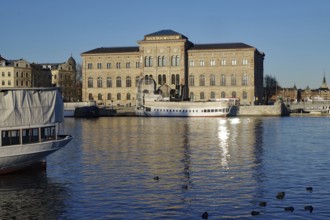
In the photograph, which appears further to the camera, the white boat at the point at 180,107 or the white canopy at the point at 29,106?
the white boat at the point at 180,107

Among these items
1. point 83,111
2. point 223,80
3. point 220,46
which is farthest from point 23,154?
point 220,46

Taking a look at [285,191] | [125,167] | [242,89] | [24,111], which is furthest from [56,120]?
[242,89]

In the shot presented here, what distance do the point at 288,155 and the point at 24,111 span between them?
71.0 feet

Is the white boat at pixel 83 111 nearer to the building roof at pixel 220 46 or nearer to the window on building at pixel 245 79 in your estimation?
the building roof at pixel 220 46

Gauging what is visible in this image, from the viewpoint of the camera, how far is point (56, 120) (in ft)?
119

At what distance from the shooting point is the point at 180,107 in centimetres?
13762

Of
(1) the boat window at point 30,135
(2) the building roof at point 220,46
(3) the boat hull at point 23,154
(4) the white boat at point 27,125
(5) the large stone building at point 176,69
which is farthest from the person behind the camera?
(2) the building roof at point 220,46

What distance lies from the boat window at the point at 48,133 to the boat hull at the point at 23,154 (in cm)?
50

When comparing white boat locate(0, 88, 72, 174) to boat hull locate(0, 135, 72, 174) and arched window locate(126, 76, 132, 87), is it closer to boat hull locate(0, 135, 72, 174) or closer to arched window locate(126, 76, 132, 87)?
boat hull locate(0, 135, 72, 174)

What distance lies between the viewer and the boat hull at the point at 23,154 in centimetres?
3303

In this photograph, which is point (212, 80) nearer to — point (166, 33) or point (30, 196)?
point (166, 33)

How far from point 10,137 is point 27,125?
122 centimetres

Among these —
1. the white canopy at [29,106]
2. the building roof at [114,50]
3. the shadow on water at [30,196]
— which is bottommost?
the shadow on water at [30,196]

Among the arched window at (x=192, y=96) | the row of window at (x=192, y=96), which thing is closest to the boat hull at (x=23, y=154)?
the row of window at (x=192, y=96)
